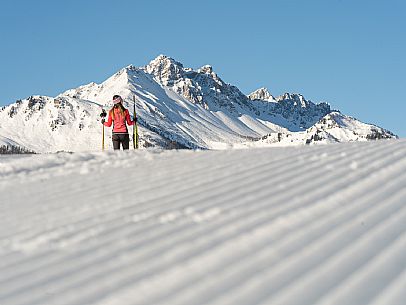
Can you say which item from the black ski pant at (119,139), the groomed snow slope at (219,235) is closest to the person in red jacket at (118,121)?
the black ski pant at (119,139)

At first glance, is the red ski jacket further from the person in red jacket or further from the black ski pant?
the black ski pant

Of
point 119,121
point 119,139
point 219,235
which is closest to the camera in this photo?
point 219,235

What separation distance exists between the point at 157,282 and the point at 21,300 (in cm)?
109

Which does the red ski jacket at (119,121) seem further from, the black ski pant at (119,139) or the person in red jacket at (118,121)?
the black ski pant at (119,139)

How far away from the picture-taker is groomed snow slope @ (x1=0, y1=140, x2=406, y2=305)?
15.3 feet

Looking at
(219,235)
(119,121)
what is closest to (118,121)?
(119,121)

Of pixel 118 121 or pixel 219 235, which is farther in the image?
pixel 118 121

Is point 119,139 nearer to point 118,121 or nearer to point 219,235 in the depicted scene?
point 118,121

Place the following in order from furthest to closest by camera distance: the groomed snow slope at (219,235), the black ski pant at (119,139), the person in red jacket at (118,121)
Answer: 1. the black ski pant at (119,139)
2. the person in red jacket at (118,121)
3. the groomed snow slope at (219,235)

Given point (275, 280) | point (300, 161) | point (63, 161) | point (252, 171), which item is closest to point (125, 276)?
point (275, 280)

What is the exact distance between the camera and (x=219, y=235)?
574 centimetres

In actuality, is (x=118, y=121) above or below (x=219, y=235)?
above

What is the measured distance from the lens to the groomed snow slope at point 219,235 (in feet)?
15.3

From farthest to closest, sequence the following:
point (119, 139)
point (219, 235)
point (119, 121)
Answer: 1. point (119, 139)
2. point (119, 121)
3. point (219, 235)
